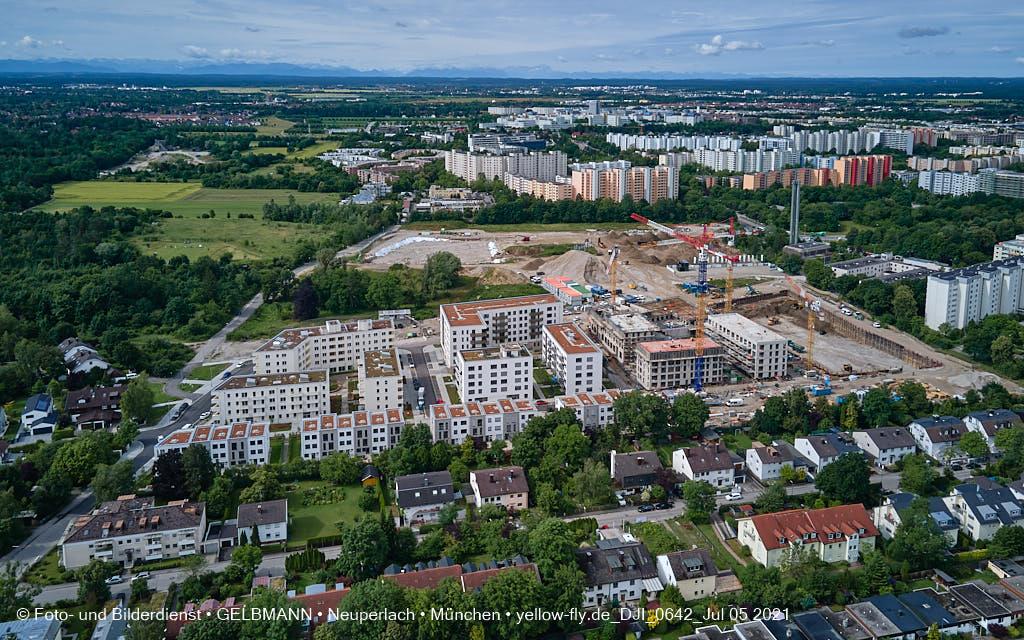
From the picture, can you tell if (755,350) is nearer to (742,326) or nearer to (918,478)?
(742,326)

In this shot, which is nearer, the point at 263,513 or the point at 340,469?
the point at 263,513

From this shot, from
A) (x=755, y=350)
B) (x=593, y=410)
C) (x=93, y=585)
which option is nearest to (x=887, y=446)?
(x=755, y=350)

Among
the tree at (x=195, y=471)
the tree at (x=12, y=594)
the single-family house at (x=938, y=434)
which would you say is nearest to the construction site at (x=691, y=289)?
the single-family house at (x=938, y=434)

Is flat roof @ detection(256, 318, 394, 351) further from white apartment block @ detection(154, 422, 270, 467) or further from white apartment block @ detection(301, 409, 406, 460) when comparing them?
white apartment block @ detection(154, 422, 270, 467)

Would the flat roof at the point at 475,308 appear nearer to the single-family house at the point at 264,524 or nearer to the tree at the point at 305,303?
the tree at the point at 305,303

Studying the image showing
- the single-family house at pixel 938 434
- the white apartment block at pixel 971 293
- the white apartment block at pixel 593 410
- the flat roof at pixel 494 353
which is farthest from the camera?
the white apartment block at pixel 971 293

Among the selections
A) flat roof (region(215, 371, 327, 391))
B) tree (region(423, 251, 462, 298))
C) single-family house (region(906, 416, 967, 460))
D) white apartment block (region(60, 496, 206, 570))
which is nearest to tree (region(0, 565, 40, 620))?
white apartment block (region(60, 496, 206, 570))
